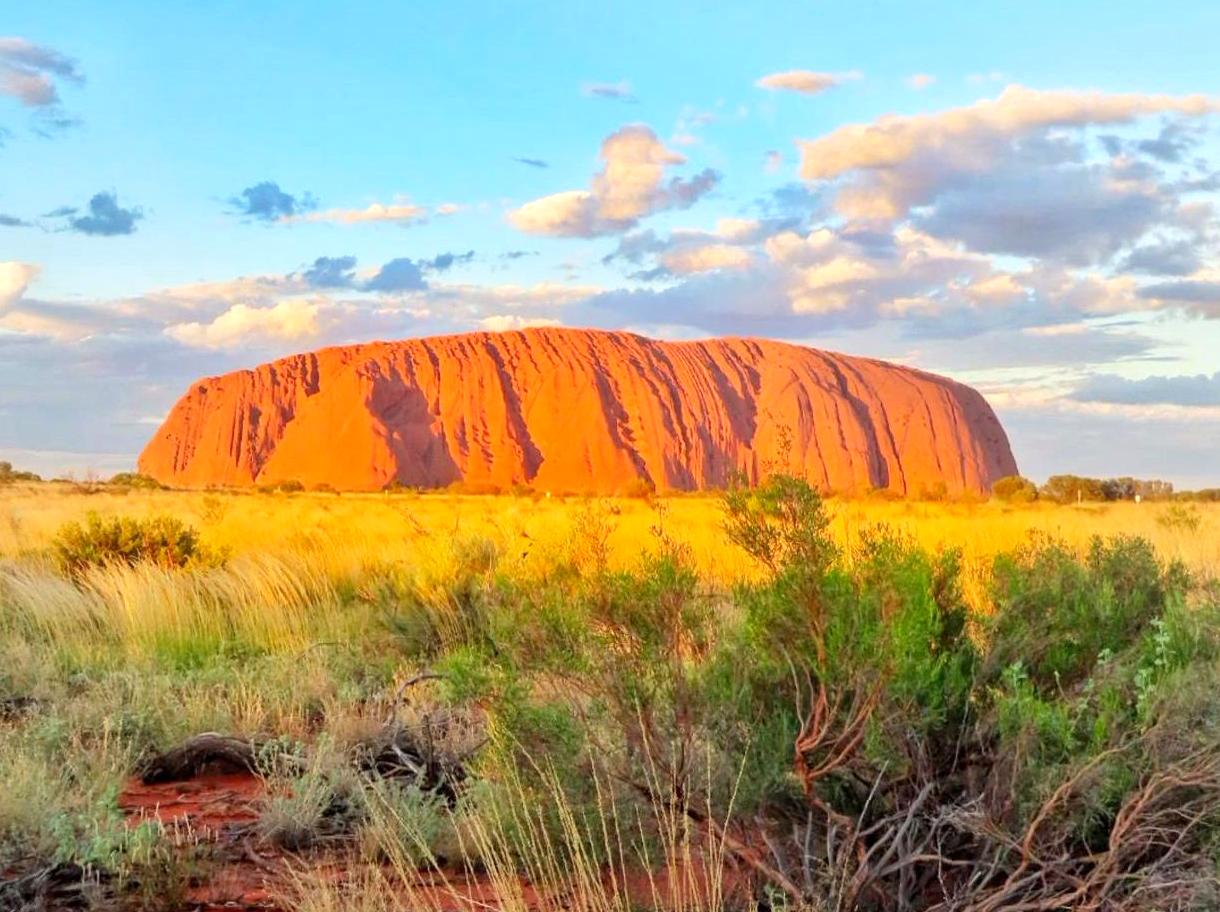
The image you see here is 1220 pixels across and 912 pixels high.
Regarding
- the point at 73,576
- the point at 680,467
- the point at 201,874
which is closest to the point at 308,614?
the point at 73,576

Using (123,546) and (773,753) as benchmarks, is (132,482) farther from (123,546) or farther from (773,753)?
(773,753)

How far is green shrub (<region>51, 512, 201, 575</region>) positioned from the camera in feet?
→ 41.8

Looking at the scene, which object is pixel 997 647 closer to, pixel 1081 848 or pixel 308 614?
pixel 1081 848

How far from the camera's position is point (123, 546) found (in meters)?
13.1

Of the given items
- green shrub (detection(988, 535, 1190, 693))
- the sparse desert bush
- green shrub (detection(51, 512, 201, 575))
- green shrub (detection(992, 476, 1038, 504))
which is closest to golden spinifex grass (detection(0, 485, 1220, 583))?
the sparse desert bush

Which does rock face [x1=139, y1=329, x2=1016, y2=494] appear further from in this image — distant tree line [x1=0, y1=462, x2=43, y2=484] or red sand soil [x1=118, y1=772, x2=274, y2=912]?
red sand soil [x1=118, y1=772, x2=274, y2=912]

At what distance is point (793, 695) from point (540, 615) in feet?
3.15

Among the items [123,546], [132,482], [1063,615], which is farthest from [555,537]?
[132,482]

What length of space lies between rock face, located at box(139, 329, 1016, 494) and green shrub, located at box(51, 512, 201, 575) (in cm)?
7911

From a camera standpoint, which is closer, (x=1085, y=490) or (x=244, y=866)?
(x=244, y=866)

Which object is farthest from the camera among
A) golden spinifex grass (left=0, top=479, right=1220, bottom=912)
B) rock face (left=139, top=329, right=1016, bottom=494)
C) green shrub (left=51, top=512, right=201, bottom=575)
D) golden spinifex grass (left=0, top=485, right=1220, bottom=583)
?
rock face (left=139, top=329, right=1016, bottom=494)

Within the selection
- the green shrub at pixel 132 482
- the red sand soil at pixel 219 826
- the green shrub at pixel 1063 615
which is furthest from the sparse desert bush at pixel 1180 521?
the green shrub at pixel 132 482

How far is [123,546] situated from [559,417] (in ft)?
298

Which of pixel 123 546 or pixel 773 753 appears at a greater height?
pixel 123 546
